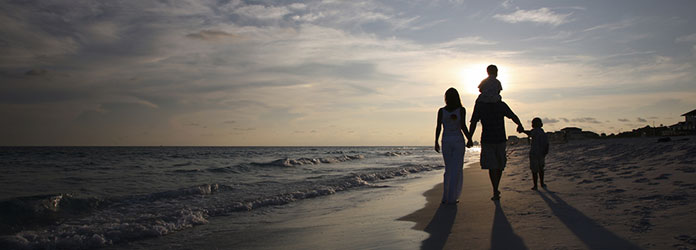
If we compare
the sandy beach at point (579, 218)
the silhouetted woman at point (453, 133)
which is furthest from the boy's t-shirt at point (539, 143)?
the silhouetted woman at point (453, 133)

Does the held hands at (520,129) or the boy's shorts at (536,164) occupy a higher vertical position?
the held hands at (520,129)

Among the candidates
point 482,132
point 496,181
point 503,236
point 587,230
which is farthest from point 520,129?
point 503,236

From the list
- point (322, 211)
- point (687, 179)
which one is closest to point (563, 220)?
point (687, 179)

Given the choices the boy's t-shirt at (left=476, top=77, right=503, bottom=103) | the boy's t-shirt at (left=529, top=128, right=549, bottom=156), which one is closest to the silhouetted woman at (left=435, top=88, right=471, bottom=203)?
the boy's t-shirt at (left=476, top=77, right=503, bottom=103)

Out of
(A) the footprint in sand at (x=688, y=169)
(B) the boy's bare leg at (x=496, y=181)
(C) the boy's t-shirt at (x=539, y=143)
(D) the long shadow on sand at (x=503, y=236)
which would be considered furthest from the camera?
(C) the boy's t-shirt at (x=539, y=143)

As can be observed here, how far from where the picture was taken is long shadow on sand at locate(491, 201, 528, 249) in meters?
3.16

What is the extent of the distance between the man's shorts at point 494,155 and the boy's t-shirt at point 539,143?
2.06m

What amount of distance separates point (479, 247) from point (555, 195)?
135 inches

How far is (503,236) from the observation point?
3.51 metres

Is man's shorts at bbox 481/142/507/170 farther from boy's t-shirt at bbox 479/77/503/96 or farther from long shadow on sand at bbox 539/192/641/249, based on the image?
long shadow on sand at bbox 539/192/641/249

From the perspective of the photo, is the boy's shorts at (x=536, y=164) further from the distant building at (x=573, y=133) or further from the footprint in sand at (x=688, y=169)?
the distant building at (x=573, y=133)

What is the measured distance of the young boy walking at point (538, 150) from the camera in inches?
291

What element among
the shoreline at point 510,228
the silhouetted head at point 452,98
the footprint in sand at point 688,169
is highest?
the silhouetted head at point 452,98

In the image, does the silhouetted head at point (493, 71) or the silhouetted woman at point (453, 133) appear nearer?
the silhouetted woman at point (453, 133)
